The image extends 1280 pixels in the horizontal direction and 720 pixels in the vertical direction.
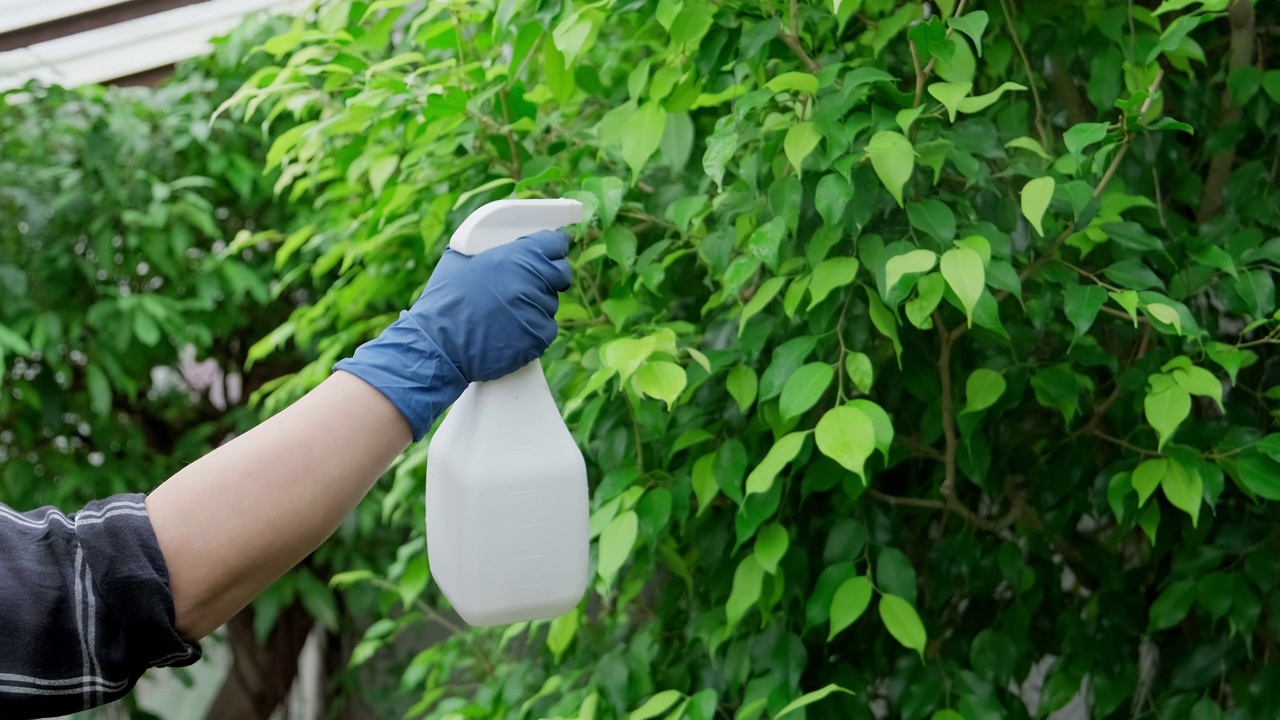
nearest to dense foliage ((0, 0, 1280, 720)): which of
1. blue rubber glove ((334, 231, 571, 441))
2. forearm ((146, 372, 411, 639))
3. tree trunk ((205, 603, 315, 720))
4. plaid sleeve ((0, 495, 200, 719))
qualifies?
blue rubber glove ((334, 231, 571, 441))

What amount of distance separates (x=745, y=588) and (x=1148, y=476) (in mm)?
403

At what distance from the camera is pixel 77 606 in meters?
0.80

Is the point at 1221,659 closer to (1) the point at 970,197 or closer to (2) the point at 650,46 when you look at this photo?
(1) the point at 970,197

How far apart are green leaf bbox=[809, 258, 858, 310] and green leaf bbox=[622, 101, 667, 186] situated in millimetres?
195

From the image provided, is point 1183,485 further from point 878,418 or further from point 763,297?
point 763,297

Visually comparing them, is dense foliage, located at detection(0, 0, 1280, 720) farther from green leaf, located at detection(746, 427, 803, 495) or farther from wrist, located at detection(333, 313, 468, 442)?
wrist, located at detection(333, 313, 468, 442)

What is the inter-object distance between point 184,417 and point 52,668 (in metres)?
1.86

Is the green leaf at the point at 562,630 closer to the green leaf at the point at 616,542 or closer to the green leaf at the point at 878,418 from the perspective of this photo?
the green leaf at the point at 616,542

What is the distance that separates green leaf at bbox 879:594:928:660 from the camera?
113cm

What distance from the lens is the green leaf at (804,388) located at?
1.05m

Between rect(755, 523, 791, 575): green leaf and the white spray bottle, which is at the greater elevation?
the white spray bottle

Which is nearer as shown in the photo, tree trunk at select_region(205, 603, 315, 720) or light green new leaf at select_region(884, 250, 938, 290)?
light green new leaf at select_region(884, 250, 938, 290)

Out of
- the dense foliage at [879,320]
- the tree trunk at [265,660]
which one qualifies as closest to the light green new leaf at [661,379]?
the dense foliage at [879,320]

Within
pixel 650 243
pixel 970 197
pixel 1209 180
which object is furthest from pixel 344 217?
pixel 1209 180
